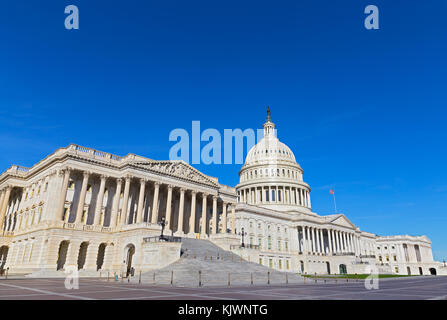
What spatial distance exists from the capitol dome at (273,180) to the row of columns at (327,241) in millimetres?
10076

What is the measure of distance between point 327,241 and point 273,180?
85.8ft

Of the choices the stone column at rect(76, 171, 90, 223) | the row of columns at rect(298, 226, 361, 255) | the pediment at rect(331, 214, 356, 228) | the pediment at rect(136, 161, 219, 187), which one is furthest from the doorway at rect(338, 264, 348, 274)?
the stone column at rect(76, 171, 90, 223)

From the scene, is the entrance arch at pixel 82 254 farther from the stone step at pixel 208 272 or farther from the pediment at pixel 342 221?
the pediment at pixel 342 221

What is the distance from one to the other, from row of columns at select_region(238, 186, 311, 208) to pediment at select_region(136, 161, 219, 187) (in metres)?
46.5

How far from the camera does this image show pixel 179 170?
58.0 metres

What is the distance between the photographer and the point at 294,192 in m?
108

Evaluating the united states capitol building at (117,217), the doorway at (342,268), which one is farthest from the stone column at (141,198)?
the doorway at (342,268)

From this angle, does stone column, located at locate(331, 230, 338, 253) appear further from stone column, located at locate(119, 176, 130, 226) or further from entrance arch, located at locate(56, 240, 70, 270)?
entrance arch, located at locate(56, 240, 70, 270)

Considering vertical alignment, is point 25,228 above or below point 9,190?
below

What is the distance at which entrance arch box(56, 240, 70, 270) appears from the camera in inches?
1766
